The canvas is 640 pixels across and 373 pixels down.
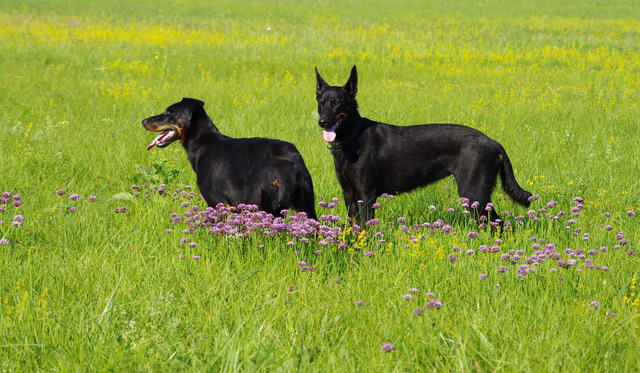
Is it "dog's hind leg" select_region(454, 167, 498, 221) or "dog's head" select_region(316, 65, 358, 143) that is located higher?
"dog's head" select_region(316, 65, 358, 143)

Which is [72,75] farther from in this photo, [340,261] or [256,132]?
[340,261]

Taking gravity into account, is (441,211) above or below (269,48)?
below

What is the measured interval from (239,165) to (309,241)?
1246 mm

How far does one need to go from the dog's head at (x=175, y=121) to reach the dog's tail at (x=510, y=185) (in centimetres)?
288

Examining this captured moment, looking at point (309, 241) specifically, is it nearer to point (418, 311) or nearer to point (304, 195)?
point (304, 195)

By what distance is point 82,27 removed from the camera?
20.5 metres

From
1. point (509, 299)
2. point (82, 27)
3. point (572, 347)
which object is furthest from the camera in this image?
point (82, 27)

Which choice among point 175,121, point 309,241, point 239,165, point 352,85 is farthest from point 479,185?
point 175,121

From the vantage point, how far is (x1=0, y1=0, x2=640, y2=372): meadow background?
2.68 m

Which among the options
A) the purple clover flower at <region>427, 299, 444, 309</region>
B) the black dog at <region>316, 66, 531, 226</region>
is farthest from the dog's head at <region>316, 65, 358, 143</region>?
the purple clover flower at <region>427, 299, 444, 309</region>

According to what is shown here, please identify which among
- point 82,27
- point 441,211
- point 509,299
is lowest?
point 441,211

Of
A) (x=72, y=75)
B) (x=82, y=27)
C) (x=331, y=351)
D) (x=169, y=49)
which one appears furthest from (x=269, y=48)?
(x=331, y=351)

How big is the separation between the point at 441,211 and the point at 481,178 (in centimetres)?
63

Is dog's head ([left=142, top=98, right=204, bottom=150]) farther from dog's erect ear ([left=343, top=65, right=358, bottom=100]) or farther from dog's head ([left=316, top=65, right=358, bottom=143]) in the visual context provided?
dog's erect ear ([left=343, top=65, right=358, bottom=100])
